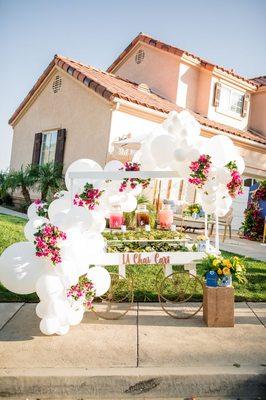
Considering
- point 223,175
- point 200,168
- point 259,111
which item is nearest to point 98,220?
point 200,168

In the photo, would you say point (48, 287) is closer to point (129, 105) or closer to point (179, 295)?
point (179, 295)

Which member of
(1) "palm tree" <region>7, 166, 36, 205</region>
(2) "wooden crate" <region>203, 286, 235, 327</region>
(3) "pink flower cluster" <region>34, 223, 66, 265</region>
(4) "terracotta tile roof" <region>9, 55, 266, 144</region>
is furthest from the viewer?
(1) "palm tree" <region>7, 166, 36, 205</region>

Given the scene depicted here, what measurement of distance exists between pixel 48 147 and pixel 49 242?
12419mm

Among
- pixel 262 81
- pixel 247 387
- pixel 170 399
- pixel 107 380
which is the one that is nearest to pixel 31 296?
pixel 107 380

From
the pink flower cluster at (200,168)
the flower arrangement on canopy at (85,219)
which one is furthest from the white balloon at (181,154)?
the pink flower cluster at (200,168)

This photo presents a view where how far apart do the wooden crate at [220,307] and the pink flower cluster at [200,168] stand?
1.39 m

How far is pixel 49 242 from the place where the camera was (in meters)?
3.81

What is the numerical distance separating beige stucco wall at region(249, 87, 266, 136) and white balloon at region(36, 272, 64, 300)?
16.3 metres

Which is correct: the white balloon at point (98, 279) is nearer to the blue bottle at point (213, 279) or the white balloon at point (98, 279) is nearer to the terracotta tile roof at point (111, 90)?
the blue bottle at point (213, 279)

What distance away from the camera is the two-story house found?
42.0ft

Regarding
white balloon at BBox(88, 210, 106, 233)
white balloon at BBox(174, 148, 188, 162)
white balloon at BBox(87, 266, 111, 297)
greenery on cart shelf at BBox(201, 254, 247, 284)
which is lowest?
white balloon at BBox(87, 266, 111, 297)

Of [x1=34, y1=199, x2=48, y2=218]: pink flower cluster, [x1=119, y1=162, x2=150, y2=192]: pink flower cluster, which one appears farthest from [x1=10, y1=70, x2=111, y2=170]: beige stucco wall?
[x1=34, y1=199, x2=48, y2=218]: pink flower cluster

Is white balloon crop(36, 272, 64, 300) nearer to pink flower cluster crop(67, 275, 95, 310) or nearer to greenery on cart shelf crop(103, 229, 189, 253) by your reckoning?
pink flower cluster crop(67, 275, 95, 310)

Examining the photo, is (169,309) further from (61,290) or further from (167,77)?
(167,77)
